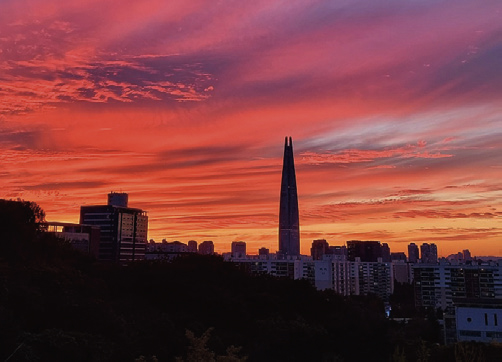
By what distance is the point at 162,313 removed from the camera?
26.1 meters

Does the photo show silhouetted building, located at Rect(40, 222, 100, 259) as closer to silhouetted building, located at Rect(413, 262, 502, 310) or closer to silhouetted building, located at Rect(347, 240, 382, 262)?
silhouetted building, located at Rect(413, 262, 502, 310)

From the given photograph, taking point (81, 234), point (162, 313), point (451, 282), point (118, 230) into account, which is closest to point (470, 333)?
point (162, 313)

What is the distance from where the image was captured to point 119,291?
98.8 feet

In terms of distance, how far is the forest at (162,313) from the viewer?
19.9 meters

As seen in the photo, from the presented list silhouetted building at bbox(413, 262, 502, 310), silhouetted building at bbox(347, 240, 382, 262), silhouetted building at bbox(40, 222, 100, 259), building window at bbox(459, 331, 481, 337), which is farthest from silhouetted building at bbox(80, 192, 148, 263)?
building window at bbox(459, 331, 481, 337)

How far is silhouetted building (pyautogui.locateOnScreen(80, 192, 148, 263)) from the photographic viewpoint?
143 meters

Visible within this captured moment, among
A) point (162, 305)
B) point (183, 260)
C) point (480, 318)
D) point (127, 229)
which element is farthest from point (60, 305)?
point (127, 229)

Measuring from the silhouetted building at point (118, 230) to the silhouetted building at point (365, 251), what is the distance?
63.5 meters

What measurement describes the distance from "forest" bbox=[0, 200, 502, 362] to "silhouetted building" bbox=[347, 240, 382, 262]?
5090 inches

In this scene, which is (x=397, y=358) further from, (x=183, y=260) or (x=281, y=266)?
(x=281, y=266)

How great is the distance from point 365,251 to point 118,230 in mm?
74658

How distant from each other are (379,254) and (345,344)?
14110 cm

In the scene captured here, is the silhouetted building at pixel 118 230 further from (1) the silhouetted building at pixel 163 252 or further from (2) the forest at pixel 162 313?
(2) the forest at pixel 162 313

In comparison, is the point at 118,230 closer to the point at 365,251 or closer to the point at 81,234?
the point at 81,234
